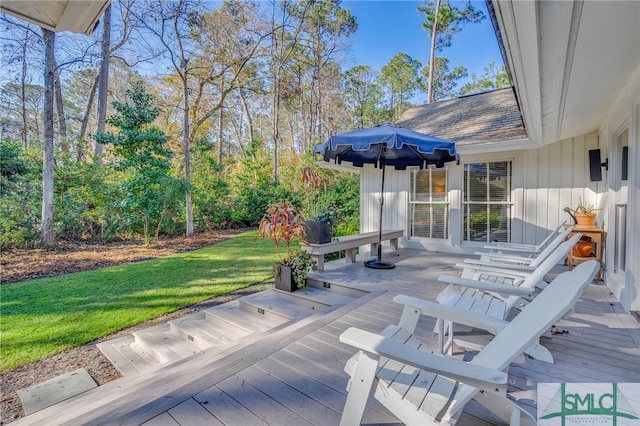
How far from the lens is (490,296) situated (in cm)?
282

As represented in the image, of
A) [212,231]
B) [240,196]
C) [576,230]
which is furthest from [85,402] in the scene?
[240,196]

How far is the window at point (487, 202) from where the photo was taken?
19.8ft

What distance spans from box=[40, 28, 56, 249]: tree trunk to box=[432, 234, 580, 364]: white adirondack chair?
9.46 metres

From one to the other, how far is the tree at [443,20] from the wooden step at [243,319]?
17.1m

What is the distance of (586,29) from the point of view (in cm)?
194

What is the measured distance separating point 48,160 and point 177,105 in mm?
8619

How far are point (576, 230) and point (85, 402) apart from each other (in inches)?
244

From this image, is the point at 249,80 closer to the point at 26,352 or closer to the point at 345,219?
the point at 345,219

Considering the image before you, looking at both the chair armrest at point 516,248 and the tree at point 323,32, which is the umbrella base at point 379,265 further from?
the tree at point 323,32

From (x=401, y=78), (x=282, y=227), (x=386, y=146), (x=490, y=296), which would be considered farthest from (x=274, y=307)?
(x=401, y=78)

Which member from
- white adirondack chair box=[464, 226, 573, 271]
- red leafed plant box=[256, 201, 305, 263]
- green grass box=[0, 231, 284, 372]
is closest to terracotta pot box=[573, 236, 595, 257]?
white adirondack chair box=[464, 226, 573, 271]

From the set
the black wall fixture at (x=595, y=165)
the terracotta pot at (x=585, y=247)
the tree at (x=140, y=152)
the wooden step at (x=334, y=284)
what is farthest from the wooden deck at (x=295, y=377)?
the tree at (x=140, y=152)

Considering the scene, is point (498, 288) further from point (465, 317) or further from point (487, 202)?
point (487, 202)

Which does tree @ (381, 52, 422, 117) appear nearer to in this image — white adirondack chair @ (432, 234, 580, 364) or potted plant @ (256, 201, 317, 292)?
potted plant @ (256, 201, 317, 292)
